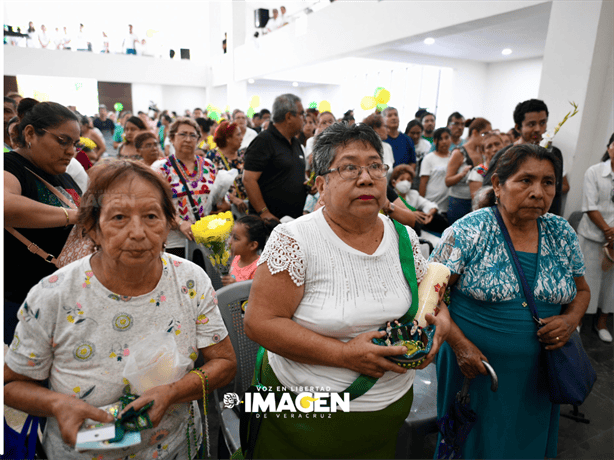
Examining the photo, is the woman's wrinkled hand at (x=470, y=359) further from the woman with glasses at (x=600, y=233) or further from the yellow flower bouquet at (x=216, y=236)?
the woman with glasses at (x=600, y=233)

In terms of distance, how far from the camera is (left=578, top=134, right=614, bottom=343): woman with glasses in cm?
323

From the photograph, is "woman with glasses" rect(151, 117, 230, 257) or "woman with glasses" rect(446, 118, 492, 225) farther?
"woman with glasses" rect(446, 118, 492, 225)

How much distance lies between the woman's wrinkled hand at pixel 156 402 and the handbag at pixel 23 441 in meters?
0.36

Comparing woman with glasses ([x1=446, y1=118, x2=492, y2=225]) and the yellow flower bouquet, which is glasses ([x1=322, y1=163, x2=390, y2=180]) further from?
woman with glasses ([x1=446, y1=118, x2=492, y2=225])

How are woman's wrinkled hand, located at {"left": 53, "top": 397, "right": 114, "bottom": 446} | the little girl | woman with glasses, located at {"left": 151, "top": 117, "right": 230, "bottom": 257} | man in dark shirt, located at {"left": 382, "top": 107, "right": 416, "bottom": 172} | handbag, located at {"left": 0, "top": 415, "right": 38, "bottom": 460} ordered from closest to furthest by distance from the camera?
woman's wrinkled hand, located at {"left": 53, "top": 397, "right": 114, "bottom": 446}, handbag, located at {"left": 0, "top": 415, "right": 38, "bottom": 460}, the little girl, woman with glasses, located at {"left": 151, "top": 117, "right": 230, "bottom": 257}, man in dark shirt, located at {"left": 382, "top": 107, "right": 416, "bottom": 172}

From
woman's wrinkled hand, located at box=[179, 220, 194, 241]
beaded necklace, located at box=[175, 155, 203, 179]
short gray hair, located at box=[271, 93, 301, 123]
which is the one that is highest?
short gray hair, located at box=[271, 93, 301, 123]

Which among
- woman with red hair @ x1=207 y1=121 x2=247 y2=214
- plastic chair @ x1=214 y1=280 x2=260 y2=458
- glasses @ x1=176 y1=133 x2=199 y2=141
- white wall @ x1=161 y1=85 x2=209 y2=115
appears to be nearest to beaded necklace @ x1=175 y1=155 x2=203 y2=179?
glasses @ x1=176 y1=133 x2=199 y2=141

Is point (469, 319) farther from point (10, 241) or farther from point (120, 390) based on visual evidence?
point (10, 241)

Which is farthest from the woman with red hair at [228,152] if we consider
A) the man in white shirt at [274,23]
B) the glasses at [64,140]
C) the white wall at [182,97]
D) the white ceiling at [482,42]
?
the white wall at [182,97]

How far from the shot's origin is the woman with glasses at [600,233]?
127 inches

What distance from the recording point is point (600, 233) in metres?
3.34

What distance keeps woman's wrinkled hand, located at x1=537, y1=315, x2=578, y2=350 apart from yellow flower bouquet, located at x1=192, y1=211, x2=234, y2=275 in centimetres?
158

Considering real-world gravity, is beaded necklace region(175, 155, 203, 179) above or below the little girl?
above

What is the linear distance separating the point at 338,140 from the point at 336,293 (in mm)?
533
